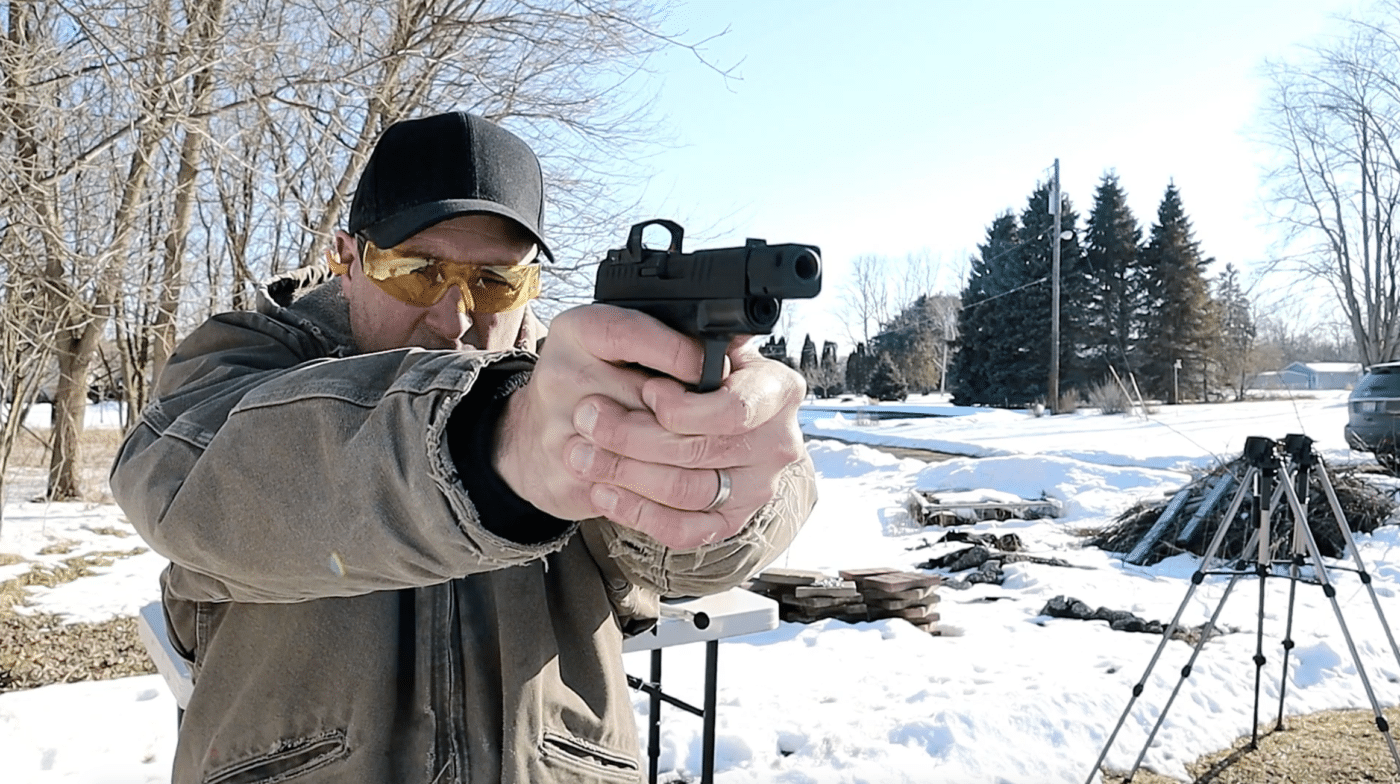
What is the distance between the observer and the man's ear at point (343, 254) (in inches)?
63.3

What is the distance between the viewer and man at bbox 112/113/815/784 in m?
0.88

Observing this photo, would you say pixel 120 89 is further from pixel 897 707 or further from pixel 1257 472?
pixel 1257 472

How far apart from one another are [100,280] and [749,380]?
28.9 feet

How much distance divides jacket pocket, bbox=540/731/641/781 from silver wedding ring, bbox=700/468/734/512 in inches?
29.7

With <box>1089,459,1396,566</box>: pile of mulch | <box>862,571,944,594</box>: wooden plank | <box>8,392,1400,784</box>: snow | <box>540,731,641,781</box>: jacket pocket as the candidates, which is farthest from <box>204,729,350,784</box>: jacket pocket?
<box>1089,459,1396,566</box>: pile of mulch

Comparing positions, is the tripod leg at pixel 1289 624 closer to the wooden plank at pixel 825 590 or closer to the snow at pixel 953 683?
the snow at pixel 953 683

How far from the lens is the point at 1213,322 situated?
35.9 m

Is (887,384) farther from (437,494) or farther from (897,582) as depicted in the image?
(437,494)

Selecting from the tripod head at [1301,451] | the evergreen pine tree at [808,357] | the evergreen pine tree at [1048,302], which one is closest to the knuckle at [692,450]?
the tripod head at [1301,451]

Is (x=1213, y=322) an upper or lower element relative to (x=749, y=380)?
upper

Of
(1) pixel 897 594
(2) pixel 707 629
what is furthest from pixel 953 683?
(2) pixel 707 629

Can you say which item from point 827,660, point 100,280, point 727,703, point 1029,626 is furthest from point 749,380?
point 100,280

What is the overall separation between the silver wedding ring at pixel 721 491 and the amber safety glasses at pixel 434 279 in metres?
0.78

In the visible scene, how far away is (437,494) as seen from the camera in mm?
898
